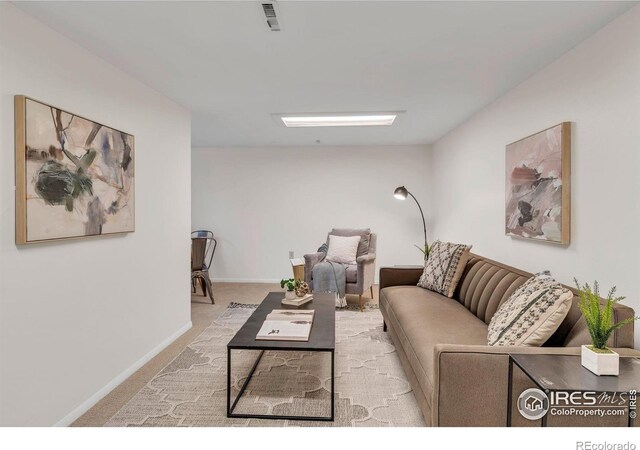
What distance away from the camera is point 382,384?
100 inches

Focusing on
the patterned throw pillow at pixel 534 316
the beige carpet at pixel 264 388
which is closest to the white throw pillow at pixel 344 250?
the beige carpet at pixel 264 388

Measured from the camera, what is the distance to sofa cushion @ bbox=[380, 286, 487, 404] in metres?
2.04

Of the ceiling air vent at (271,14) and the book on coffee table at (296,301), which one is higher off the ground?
the ceiling air vent at (271,14)

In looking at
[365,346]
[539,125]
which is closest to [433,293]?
[365,346]

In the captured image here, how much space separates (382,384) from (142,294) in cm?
195

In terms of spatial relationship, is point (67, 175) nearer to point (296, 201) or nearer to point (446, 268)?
point (446, 268)

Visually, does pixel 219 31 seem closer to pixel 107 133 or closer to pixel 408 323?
pixel 107 133

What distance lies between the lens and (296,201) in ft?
19.9

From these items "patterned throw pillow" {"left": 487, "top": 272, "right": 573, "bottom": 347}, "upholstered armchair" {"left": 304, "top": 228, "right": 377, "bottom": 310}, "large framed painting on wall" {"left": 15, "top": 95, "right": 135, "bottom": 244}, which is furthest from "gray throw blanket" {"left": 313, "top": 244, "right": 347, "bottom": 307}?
"patterned throw pillow" {"left": 487, "top": 272, "right": 573, "bottom": 347}

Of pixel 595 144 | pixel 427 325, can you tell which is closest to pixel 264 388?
pixel 427 325

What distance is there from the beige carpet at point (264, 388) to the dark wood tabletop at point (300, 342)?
16.7 inches

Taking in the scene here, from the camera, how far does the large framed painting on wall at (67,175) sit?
1.83 metres

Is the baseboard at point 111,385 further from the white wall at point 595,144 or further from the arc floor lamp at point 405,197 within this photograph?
the white wall at point 595,144

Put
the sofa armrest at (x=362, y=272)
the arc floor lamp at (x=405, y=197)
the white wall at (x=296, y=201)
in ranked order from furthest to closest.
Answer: the white wall at (x=296, y=201) → the arc floor lamp at (x=405, y=197) → the sofa armrest at (x=362, y=272)
